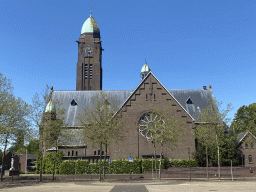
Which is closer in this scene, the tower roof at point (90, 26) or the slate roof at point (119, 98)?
the slate roof at point (119, 98)

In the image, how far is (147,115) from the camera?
5541 centimetres

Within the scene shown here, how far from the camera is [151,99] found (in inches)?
2203

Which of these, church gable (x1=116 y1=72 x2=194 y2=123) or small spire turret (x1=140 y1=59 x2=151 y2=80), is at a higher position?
small spire turret (x1=140 y1=59 x2=151 y2=80)

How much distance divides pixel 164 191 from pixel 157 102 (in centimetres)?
3380

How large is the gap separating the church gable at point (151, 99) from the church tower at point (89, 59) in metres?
25.2

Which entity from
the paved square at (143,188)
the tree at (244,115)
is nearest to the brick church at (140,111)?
the tree at (244,115)

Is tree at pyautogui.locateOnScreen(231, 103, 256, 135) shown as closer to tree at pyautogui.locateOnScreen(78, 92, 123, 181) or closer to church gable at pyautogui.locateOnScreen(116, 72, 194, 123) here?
church gable at pyautogui.locateOnScreen(116, 72, 194, 123)

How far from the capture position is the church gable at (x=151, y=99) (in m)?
55.1

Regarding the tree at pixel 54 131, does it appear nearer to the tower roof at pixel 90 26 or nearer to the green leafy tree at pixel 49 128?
the green leafy tree at pixel 49 128

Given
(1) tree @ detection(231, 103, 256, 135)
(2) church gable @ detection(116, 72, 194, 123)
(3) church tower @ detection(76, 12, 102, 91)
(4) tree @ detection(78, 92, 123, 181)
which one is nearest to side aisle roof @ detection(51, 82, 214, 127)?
(2) church gable @ detection(116, 72, 194, 123)

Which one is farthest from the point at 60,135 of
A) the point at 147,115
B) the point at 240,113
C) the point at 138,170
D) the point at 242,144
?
the point at 240,113

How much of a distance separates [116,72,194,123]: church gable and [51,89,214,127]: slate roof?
21.9 ft

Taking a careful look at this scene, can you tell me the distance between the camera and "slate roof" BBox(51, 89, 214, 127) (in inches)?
2431

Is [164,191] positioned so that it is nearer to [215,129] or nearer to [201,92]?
[215,129]
